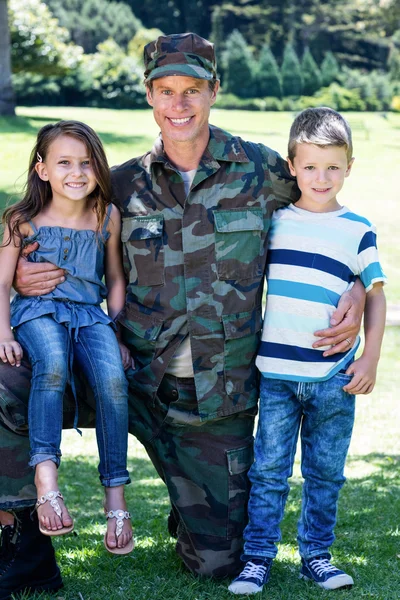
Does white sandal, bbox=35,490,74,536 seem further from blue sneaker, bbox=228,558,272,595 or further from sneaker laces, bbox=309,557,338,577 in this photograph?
sneaker laces, bbox=309,557,338,577

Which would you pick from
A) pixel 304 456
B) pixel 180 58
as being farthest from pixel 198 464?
pixel 180 58

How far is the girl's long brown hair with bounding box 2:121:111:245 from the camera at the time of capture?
12.3ft

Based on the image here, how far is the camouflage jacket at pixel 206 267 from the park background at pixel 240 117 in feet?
2.15

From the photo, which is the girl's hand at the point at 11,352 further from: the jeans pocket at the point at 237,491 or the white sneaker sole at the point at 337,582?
the white sneaker sole at the point at 337,582

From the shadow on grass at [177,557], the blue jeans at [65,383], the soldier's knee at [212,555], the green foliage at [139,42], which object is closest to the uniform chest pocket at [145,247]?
the blue jeans at [65,383]

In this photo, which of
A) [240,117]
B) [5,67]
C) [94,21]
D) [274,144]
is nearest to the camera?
[5,67]

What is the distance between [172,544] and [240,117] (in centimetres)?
2826

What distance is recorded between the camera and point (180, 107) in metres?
3.84

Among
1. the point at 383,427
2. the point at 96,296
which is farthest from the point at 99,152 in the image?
the point at 383,427

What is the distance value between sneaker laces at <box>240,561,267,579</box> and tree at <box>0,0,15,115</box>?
66.7 ft

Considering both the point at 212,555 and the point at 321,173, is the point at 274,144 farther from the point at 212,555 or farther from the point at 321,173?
the point at 212,555

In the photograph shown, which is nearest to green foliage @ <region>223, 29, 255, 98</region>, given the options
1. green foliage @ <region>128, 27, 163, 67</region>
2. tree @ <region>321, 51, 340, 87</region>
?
tree @ <region>321, 51, 340, 87</region>

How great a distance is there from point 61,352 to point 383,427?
5188mm

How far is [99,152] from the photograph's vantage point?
149 inches
